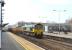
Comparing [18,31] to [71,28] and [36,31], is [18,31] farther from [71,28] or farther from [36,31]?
[36,31]

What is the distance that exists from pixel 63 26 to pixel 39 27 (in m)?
91.8

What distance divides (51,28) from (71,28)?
19.1m

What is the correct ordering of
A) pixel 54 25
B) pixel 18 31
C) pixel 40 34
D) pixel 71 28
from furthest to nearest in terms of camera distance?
1. pixel 54 25
2. pixel 71 28
3. pixel 18 31
4. pixel 40 34

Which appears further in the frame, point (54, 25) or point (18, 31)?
point (54, 25)

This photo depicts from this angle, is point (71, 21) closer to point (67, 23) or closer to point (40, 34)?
point (67, 23)

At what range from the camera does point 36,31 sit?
64.9 m

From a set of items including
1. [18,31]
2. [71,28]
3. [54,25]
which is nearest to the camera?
[18,31]

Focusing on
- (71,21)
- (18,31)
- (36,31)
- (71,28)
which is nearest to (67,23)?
A: (71,21)

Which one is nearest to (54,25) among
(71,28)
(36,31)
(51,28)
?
(51,28)

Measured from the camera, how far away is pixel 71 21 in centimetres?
16000

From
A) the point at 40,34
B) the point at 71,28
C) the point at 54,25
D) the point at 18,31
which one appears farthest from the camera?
the point at 54,25

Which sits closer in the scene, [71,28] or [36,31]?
[36,31]

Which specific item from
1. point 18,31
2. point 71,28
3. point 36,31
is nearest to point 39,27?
point 36,31

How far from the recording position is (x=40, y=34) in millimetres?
63875
